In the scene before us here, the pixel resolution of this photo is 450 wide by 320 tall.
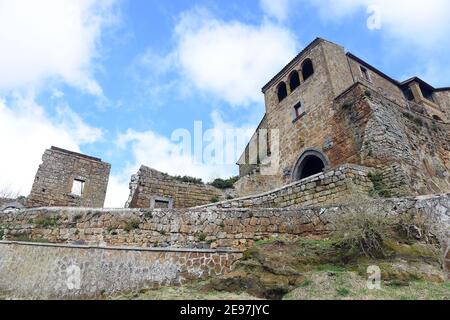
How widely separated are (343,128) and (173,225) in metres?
8.06

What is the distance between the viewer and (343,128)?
11547 mm

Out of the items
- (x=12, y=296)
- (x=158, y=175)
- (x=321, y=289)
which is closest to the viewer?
(x=321, y=289)

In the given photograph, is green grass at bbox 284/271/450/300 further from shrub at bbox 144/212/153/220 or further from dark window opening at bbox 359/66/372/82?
dark window opening at bbox 359/66/372/82

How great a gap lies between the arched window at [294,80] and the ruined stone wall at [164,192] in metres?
7.70

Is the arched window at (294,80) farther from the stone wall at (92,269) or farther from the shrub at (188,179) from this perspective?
the stone wall at (92,269)

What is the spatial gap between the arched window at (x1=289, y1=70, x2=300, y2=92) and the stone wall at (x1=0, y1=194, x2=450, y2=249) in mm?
10757

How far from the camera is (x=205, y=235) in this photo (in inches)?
→ 270

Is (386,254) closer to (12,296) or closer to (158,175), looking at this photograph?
(12,296)

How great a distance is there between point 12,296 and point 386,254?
21.8 ft

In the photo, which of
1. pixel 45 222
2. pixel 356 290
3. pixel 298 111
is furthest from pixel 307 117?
pixel 45 222

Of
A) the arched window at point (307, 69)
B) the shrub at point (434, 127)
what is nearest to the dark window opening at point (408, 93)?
the shrub at point (434, 127)

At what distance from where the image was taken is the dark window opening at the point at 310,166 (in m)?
13.6

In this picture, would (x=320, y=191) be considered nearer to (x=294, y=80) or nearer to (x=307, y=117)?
(x=307, y=117)
